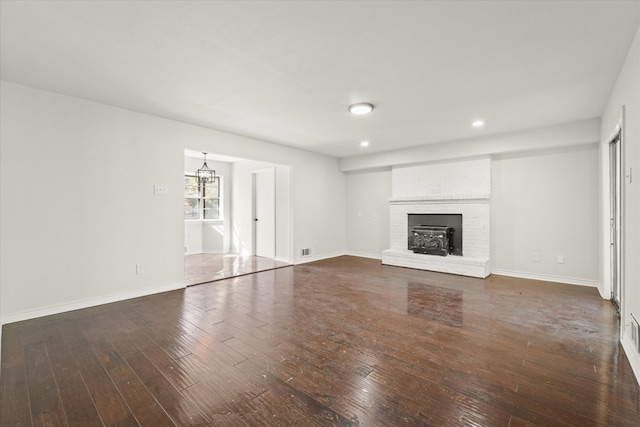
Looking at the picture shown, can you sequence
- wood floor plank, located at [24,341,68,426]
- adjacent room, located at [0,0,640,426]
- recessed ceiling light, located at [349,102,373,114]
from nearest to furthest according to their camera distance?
1. wood floor plank, located at [24,341,68,426]
2. adjacent room, located at [0,0,640,426]
3. recessed ceiling light, located at [349,102,373,114]

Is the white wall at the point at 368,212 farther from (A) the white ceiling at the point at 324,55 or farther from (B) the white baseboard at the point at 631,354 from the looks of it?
(B) the white baseboard at the point at 631,354

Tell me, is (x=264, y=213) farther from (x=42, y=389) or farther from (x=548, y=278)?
(x=548, y=278)

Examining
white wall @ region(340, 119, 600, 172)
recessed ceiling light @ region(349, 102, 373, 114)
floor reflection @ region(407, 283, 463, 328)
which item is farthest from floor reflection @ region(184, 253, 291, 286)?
recessed ceiling light @ region(349, 102, 373, 114)

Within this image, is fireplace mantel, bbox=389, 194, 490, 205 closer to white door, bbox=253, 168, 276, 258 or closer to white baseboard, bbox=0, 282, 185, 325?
white door, bbox=253, 168, 276, 258

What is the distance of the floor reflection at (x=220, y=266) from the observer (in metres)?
5.09

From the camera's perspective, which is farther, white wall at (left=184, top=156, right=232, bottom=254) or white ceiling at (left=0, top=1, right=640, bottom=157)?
white wall at (left=184, top=156, right=232, bottom=254)

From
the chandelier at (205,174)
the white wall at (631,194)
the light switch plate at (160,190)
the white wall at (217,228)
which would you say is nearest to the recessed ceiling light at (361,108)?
the white wall at (631,194)

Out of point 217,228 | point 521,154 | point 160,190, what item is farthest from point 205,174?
point 521,154

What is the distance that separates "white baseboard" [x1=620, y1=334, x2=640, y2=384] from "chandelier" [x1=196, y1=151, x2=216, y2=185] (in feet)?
25.2

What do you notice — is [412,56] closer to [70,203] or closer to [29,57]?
[29,57]

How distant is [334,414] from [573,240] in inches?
199

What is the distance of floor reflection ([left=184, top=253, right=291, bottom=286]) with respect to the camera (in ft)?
16.7

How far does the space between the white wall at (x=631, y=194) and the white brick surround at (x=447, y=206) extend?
2.58 metres

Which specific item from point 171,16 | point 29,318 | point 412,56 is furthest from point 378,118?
point 29,318
